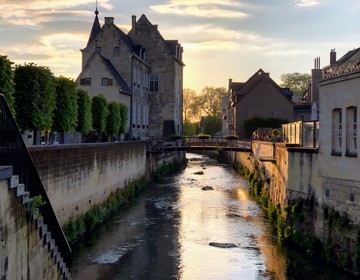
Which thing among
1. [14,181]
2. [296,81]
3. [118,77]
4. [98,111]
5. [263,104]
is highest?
[296,81]

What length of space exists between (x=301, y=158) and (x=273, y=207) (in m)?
4.96

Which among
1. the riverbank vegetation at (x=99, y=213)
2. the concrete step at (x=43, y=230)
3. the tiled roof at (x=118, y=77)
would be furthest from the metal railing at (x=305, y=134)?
the tiled roof at (x=118, y=77)

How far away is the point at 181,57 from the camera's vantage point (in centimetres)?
6481

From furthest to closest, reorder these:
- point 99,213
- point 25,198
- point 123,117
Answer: point 123,117
point 99,213
point 25,198

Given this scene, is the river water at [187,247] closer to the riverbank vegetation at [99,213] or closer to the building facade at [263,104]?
the riverbank vegetation at [99,213]

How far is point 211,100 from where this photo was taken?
372ft

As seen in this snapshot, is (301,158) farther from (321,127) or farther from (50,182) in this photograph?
(50,182)

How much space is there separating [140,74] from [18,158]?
44.1 meters

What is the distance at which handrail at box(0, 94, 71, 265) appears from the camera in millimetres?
9344

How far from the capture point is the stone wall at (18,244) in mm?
8758

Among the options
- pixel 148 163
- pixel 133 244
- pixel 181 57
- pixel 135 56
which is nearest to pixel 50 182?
pixel 133 244

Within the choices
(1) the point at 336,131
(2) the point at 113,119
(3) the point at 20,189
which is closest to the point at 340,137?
(1) the point at 336,131

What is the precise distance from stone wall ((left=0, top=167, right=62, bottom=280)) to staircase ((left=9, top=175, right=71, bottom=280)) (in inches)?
3.4

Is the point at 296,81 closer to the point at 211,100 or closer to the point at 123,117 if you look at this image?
the point at 211,100
